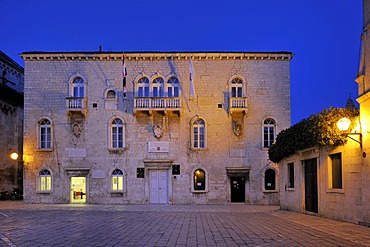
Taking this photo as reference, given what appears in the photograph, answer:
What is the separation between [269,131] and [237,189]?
15.1ft

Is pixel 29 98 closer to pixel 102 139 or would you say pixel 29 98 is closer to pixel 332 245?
pixel 102 139

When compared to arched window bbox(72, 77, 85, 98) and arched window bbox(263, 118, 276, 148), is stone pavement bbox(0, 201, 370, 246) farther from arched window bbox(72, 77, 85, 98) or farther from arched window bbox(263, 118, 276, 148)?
arched window bbox(72, 77, 85, 98)

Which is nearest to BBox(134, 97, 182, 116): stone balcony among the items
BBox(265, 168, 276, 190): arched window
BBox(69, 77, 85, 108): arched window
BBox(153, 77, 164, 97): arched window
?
BBox(153, 77, 164, 97): arched window

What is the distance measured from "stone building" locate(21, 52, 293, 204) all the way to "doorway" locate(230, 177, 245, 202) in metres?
0.07

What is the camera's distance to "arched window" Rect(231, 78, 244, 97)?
102 ft

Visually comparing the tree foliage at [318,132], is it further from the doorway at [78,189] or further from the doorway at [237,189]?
the doorway at [78,189]

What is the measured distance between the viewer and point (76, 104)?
99.9 ft

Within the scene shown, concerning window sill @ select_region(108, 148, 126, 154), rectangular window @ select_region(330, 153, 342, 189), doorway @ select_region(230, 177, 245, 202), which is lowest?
doorway @ select_region(230, 177, 245, 202)

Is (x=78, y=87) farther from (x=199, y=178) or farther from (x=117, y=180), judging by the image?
(x=199, y=178)

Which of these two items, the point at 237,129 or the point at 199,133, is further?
the point at 199,133

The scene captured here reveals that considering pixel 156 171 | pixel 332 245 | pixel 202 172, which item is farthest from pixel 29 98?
pixel 332 245

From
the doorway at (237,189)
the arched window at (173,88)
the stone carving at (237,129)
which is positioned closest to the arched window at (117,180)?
the arched window at (173,88)

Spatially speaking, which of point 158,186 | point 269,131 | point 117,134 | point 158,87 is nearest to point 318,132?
point 269,131

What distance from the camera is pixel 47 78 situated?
31297 mm
